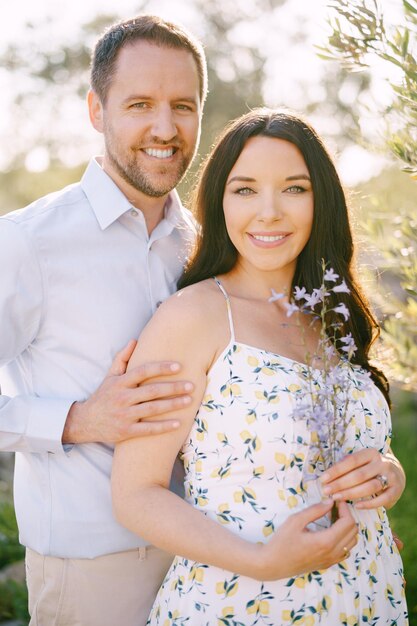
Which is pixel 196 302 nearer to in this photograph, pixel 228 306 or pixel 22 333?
pixel 228 306

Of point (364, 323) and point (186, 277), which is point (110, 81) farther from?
point (364, 323)

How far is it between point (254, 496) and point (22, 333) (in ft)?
3.21

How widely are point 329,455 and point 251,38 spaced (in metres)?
10.2

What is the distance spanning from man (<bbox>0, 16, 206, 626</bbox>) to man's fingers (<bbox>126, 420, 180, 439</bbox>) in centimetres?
9

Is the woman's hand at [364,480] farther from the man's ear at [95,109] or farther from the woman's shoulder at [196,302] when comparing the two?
the man's ear at [95,109]

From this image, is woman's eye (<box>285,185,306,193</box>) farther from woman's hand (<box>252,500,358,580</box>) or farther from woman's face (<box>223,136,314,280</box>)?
woman's hand (<box>252,500,358,580</box>)

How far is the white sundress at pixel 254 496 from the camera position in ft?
8.22

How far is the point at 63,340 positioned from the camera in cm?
283

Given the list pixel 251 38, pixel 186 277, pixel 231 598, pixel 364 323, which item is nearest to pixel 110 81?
pixel 186 277

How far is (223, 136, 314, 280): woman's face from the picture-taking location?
276cm

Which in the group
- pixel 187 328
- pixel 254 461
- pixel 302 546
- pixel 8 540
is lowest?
pixel 8 540

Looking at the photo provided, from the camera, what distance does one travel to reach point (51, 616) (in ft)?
9.66

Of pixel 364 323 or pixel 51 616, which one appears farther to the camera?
pixel 364 323

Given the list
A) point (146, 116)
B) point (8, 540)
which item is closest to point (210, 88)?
point (8, 540)
